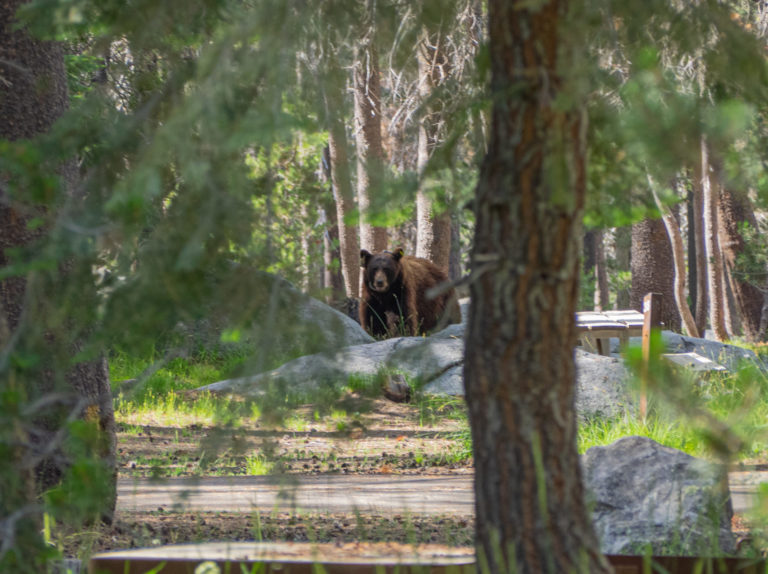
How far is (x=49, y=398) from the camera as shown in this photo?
106 inches

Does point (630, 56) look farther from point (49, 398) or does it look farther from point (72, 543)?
point (72, 543)

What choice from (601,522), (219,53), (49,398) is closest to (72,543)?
(49,398)

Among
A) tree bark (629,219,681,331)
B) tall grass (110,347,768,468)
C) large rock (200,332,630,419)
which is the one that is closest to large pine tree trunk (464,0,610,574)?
tall grass (110,347,768,468)

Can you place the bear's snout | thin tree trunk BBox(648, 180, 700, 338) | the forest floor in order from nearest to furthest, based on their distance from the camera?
the forest floor → thin tree trunk BBox(648, 180, 700, 338) → the bear's snout

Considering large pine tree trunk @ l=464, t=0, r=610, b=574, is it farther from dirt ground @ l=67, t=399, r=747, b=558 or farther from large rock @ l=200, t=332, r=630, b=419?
dirt ground @ l=67, t=399, r=747, b=558

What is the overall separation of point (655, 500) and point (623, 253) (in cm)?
3385

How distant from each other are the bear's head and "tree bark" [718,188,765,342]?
6.74 meters

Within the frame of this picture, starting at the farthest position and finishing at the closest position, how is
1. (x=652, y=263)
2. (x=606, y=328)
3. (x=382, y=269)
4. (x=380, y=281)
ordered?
1. (x=652, y=263)
2. (x=382, y=269)
3. (x=380, y=281)
4. (x=606, y=328)

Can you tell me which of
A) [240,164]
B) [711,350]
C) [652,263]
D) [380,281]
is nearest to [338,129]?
[240,164]

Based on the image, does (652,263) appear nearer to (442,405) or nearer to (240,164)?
(442,405)

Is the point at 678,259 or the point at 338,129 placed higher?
the point at 678,259

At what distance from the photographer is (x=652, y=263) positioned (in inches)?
614

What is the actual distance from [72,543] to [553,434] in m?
3.34

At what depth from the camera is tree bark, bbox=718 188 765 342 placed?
55.2ft
